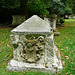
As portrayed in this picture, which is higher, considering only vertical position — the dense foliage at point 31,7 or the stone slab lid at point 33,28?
the dense foliage at point 31,7

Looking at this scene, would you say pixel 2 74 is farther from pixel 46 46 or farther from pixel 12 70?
pixel 46 46

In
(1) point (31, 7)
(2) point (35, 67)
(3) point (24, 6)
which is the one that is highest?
(3) point (24, 6)

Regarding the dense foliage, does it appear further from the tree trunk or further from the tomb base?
the tomb base

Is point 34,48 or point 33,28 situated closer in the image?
point 34,48

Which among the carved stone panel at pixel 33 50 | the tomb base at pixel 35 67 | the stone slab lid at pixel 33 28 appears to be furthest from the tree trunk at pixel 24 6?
the tomb base at pixel 35 67

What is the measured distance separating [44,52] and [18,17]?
10.2 metres

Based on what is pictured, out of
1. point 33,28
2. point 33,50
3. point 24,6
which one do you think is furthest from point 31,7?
point 33,50

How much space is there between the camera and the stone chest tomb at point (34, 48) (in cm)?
353

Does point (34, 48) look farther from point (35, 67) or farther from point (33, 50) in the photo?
point (35, 67)

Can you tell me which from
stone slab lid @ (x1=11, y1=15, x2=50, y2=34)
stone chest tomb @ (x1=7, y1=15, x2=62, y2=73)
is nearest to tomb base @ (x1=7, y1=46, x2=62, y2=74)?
stone chest tomb @ (x1=7, y1=15, x2=62, y2=73)

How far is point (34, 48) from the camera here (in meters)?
3.54

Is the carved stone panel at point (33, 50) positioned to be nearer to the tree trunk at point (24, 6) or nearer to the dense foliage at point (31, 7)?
the dense foliage at point (31, 7)

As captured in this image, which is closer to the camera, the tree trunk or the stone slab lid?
the stone slab lid

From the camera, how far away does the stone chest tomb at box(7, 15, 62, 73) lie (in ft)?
11.6
